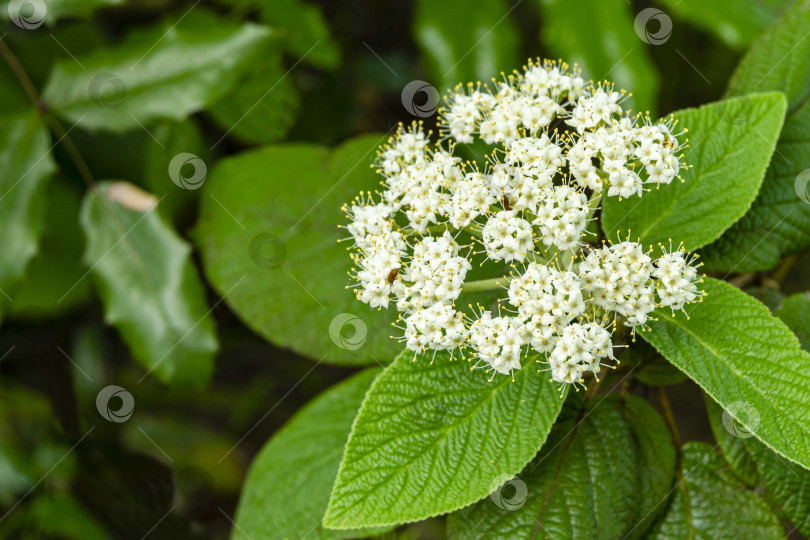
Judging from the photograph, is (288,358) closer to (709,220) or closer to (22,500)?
(22,500)

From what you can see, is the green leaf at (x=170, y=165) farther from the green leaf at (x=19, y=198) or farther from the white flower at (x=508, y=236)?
the white flower at (x=508, y=236)

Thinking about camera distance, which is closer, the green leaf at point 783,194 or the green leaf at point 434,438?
the green leaf at point 434,438

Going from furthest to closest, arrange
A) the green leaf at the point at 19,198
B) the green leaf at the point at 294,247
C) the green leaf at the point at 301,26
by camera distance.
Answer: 1. the green leaf at the point at 301,26
2. the green leaf at the point at 19,198
3. the green leaf at the point at 294,247

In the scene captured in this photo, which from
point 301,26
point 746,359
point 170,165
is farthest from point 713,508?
point 301,26

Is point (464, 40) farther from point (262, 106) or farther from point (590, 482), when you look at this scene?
point (590, 482)

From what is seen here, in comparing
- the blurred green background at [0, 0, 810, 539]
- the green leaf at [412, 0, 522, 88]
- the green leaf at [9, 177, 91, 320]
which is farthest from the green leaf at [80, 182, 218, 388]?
the green leaf at [412, 0, 522, 88]

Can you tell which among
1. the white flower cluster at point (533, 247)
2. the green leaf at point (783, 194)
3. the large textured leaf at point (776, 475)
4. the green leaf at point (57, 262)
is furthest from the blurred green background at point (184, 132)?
the white flower cluster at point (533, 247)

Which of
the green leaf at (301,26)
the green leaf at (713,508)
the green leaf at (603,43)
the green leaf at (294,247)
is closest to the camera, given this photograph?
the green leaf at (713,508)

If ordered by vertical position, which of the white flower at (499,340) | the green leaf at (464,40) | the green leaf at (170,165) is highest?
the green leaf at (464,40)
